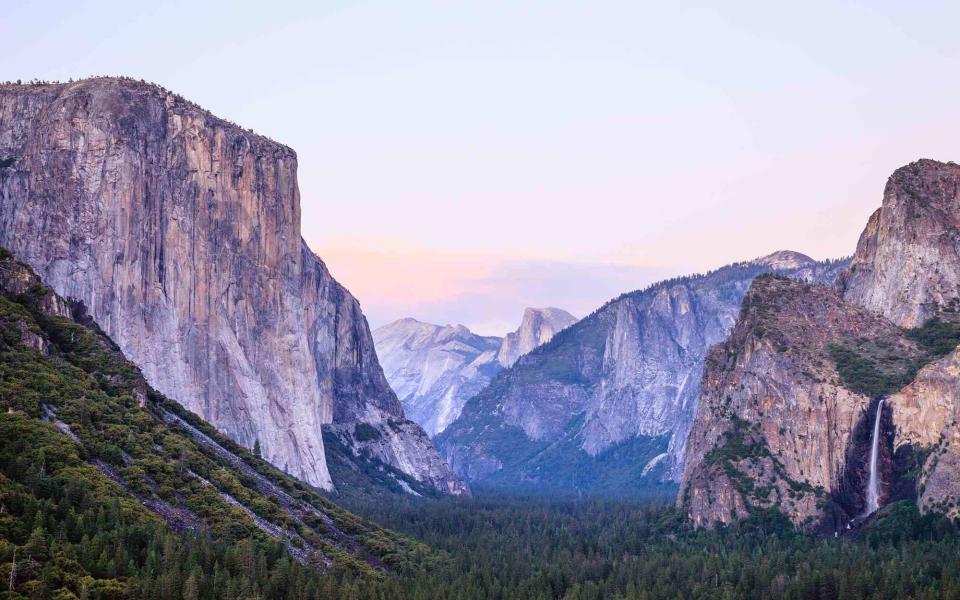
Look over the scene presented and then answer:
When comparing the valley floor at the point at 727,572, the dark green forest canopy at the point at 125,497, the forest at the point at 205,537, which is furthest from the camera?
the valley floor at the point at 727,572

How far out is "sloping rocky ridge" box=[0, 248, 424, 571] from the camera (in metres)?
133

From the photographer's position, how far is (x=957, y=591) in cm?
14025

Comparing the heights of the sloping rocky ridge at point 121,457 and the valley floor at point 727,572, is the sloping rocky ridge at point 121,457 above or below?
above

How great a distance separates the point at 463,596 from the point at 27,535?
46798 mm

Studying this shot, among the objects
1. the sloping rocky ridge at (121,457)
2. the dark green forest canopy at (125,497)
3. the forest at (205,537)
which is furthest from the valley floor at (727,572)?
the sloping rocky ridge at (121,457)

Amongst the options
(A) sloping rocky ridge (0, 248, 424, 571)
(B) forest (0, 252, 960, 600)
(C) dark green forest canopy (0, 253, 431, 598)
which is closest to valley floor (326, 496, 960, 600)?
(B) forest (0, 252, 960, 600)

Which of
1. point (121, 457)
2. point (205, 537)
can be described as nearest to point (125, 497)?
point (205, 537)

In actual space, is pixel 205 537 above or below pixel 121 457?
below

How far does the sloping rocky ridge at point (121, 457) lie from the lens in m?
133

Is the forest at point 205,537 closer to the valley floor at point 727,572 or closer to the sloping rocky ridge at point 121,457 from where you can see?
the sloping rocky ridge at point 121,457

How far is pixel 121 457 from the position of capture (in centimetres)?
14525

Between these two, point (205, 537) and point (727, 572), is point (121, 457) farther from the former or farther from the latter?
point (727, 572)

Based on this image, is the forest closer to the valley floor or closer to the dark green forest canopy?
the dark green forest canopy

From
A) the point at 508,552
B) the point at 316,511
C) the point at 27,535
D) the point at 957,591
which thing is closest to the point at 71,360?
the point at 316,511
